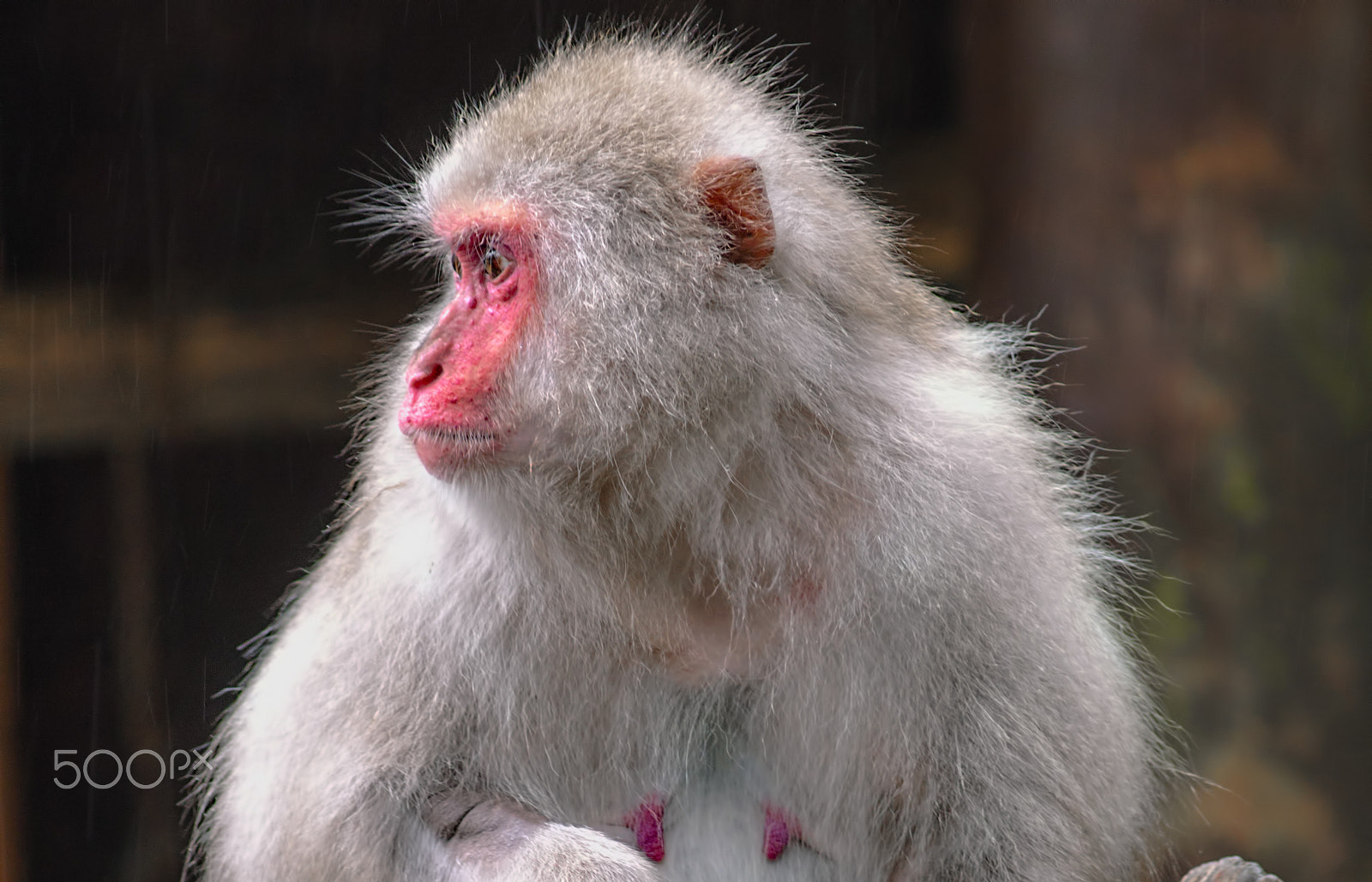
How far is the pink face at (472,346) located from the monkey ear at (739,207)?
38cm

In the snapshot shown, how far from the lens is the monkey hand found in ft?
8.91

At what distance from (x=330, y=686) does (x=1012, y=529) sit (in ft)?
4.96

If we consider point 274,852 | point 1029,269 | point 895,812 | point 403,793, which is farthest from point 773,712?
point 1029,269

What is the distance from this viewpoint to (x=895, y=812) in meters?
3.00

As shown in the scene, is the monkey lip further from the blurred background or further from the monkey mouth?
the blurred background

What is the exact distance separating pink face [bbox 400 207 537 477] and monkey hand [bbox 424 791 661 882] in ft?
2.33

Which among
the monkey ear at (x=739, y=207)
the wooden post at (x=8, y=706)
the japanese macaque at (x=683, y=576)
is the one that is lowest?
the wooden post at (x=8, y=706)

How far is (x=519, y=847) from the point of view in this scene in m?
2.79

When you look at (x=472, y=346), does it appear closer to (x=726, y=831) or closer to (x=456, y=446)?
(x=456, y=446)

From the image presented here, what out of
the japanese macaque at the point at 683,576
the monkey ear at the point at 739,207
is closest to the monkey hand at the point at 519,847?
the japanese macaque at the point at 683,576

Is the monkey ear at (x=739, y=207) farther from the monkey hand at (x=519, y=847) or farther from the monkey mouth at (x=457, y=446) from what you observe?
the monkey hand at (x=519, y=847)

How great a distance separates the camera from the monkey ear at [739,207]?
9.32 ft

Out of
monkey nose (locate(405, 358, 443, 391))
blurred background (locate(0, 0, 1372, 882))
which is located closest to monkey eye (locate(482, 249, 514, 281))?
monkey nose (locate(405, 358, 443, 391))

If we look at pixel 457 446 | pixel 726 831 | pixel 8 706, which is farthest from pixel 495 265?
pixel 8 706
